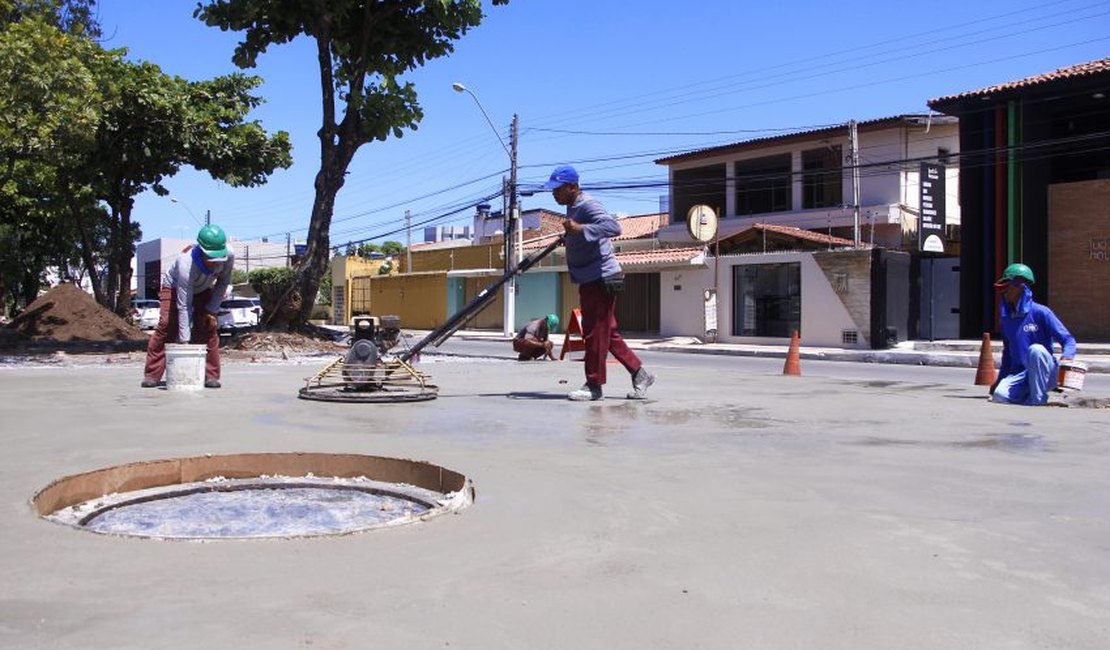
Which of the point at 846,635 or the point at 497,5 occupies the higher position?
the point at 497,5

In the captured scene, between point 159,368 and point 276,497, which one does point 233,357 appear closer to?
point 159,368

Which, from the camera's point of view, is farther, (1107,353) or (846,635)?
(1107,353)

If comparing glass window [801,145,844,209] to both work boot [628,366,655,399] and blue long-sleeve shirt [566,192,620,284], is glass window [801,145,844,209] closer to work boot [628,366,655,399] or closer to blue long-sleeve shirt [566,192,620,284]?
work boot [628,366,655,399]

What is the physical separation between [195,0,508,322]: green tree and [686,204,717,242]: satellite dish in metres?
13.2

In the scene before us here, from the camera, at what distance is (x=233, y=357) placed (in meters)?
14.6

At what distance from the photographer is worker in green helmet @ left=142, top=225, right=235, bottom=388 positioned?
894 centimetres

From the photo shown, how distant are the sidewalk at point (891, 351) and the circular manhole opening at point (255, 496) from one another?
1282 cm

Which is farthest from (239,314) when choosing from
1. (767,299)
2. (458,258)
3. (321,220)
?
(767,299)

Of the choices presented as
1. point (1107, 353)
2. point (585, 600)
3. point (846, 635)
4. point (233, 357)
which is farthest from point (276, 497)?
point (1107, 353)

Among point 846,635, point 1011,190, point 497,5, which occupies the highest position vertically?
point 497,5

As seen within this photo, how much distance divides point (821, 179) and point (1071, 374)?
90.2ft

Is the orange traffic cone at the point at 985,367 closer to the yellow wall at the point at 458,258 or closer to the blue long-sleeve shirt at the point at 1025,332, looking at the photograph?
the blue long-sleeve shirt at the point at 1025,332

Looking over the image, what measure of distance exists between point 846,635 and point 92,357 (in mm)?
14490

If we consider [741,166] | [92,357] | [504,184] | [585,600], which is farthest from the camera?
[741,166]
